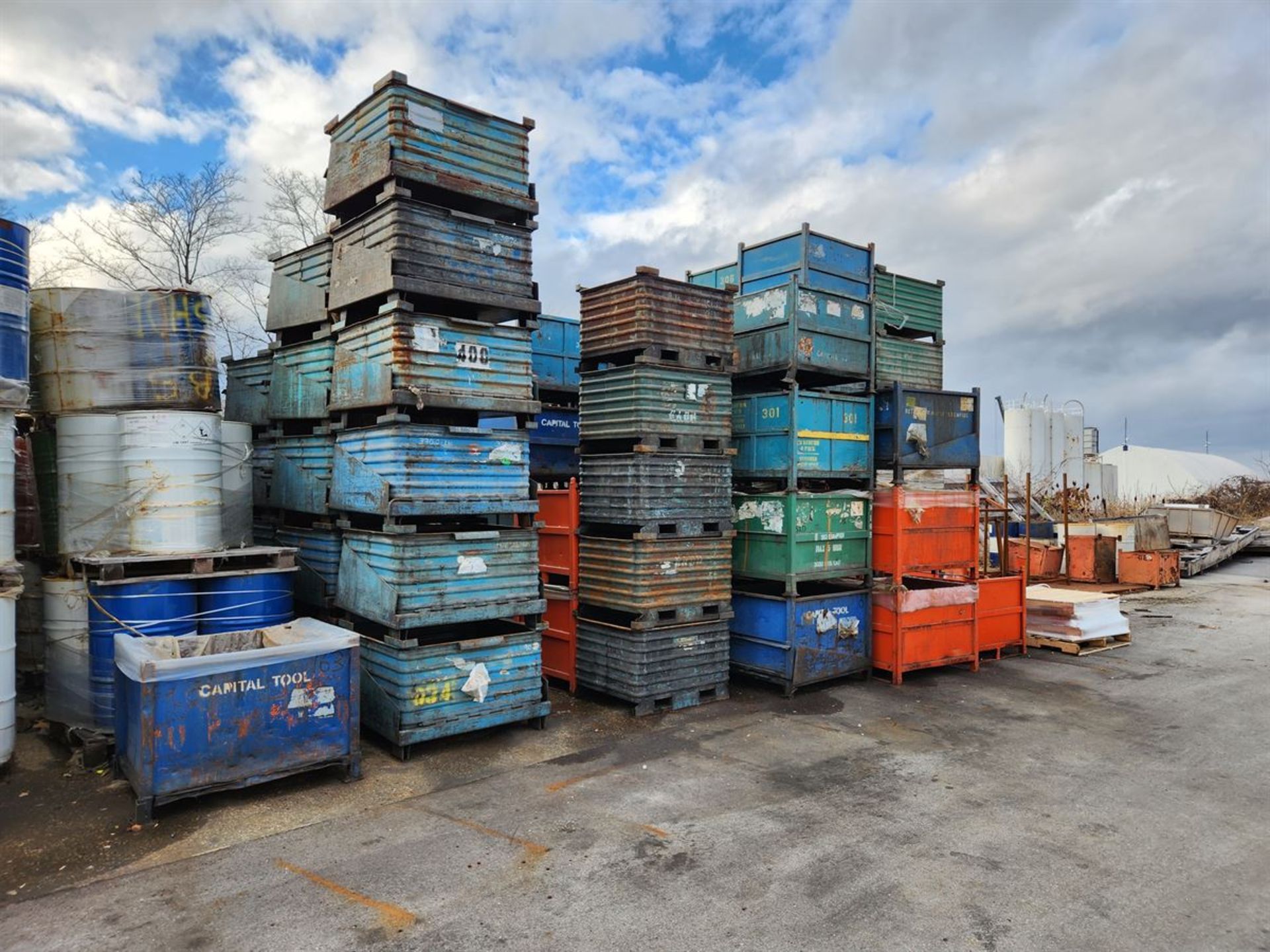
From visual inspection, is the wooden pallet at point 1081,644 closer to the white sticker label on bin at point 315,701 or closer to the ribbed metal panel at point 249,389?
the white sticker label on bin at point 315,701

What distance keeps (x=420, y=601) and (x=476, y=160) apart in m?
3.96

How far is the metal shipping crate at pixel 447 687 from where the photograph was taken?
6441 millimetres

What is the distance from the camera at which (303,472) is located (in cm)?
804

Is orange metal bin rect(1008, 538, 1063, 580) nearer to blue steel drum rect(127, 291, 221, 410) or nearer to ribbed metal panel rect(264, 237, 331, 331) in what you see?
ribbed metal panel rect(264, 237, 331, 331)

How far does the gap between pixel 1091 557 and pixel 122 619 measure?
18453 millimetres

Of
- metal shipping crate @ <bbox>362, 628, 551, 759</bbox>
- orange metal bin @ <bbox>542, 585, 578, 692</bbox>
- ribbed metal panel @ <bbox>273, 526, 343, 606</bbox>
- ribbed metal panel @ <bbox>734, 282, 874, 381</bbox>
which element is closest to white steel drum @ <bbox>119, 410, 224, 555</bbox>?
ribbed metal panel @ <bbox>273, 526, 343, 606</bbox>

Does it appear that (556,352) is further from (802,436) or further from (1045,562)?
(1045,562)

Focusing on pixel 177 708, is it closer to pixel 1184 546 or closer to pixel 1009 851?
pixel 1009 851

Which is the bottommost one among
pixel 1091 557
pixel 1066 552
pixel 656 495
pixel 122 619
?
pixel 1091 557

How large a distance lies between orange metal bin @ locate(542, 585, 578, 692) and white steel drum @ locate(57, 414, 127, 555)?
397 cm

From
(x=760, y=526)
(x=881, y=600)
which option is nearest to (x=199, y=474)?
(x=760, y=526)

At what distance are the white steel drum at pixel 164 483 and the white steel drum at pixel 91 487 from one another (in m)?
0.08

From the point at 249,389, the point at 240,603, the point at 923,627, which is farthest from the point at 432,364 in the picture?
the point at 923,627

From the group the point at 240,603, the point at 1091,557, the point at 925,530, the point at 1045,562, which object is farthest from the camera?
the point at 1045,562
